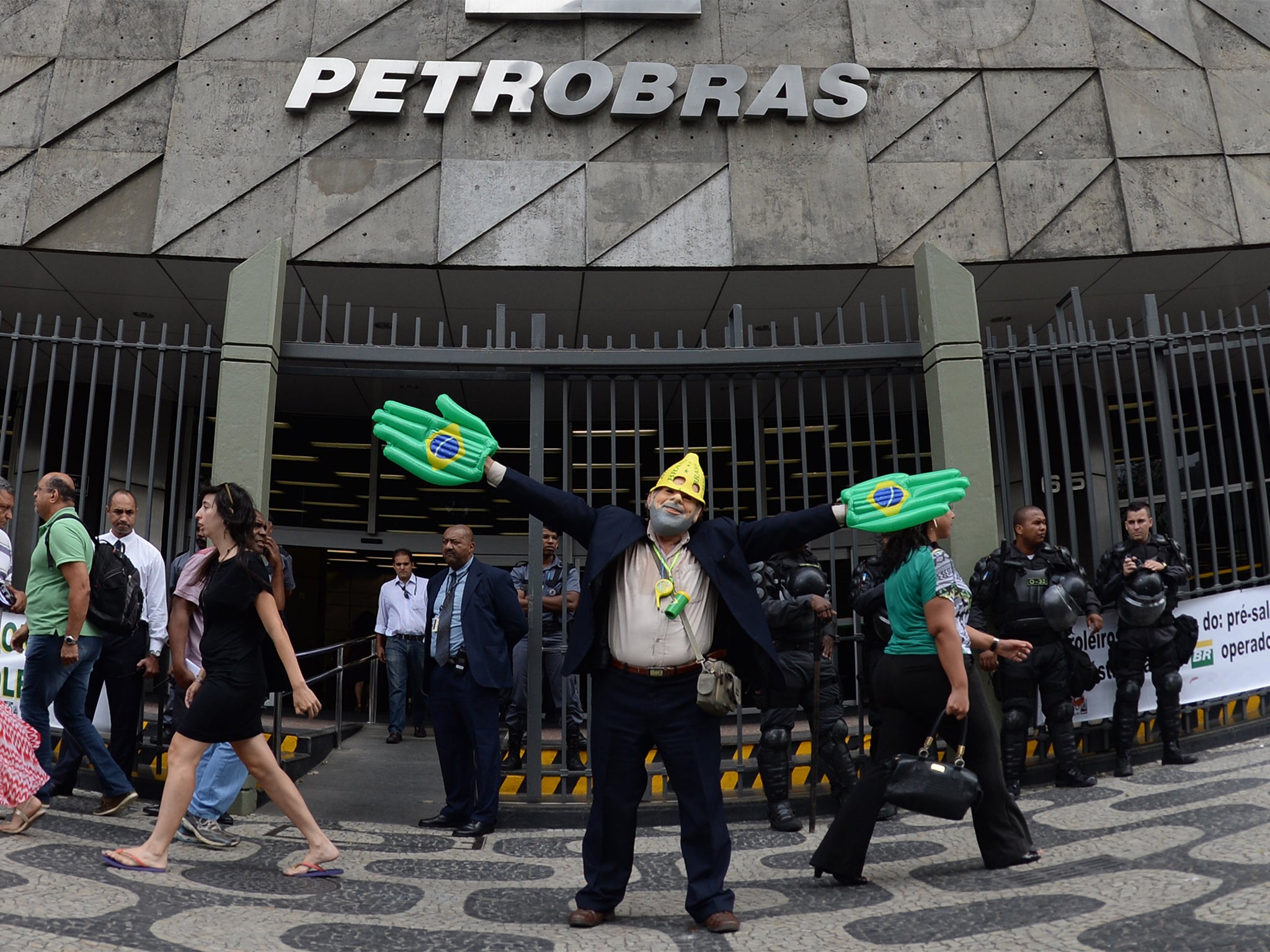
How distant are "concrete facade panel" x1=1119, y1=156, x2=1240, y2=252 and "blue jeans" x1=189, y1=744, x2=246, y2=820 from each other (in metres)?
8.95

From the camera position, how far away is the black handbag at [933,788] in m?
4.45

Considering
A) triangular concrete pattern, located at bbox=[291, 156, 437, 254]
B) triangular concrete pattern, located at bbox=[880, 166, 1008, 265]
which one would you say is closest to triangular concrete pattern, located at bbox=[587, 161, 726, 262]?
triangular concrete pattern, located at bbox=[291, 156, 437, 254]

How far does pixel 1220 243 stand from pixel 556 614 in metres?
7.28

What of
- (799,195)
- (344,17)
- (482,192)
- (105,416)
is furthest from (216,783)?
(105,416)

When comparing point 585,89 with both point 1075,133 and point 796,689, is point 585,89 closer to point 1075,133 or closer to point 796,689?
point 1075,133

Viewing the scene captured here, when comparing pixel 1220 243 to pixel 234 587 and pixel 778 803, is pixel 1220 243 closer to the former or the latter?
pixel 778 803

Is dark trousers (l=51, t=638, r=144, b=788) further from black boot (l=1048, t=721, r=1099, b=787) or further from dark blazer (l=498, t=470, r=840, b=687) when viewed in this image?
black boot (l=1048, t=721, r=1099, b=787)

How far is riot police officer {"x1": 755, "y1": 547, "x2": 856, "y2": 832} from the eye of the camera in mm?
6055

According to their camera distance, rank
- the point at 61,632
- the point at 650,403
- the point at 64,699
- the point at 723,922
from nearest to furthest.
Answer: the point at 723,922, the point at 61,632, the point at 64,699, the point at 650,403

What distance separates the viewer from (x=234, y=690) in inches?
184

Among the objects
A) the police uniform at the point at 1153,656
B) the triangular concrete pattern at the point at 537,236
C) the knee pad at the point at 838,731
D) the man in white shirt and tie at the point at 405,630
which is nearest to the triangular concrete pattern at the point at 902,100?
the triangular concrete pattern at the point at 537,236

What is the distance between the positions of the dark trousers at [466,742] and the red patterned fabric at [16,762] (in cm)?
208

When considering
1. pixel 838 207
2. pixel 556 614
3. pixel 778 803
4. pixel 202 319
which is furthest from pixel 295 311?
pixel 778 803

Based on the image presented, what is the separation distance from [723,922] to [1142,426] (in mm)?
4892
